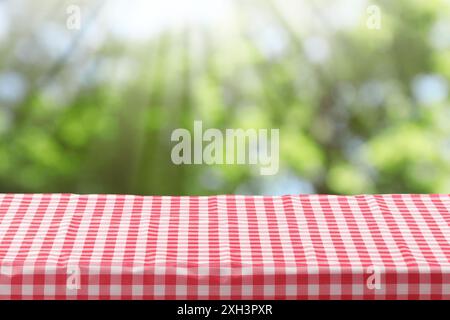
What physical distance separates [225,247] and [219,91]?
4552mm

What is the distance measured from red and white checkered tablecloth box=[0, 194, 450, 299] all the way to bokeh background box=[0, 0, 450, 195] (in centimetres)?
383

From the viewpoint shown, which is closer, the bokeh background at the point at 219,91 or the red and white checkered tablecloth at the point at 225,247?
the red and white checkered tablecloth at the point at 225,247

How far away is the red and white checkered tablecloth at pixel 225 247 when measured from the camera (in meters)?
2.60

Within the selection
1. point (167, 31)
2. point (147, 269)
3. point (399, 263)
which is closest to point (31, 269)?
point (147, 269)

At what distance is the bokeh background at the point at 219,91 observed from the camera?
7.09m

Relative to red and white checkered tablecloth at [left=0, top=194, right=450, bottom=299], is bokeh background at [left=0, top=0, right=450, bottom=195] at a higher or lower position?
lower

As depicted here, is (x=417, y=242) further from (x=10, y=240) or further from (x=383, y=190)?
(x=383, y=190)

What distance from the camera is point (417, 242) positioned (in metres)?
2.83

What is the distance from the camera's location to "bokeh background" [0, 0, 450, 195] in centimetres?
709

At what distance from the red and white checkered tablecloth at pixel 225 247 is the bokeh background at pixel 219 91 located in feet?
12.6

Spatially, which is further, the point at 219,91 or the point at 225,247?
the point at 219,91

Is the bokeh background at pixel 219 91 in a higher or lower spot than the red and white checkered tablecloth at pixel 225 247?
lower

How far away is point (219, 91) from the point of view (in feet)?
23.9

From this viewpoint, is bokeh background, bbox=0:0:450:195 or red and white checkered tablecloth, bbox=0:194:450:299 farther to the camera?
bokeh background, bbox=0:0:450:195
